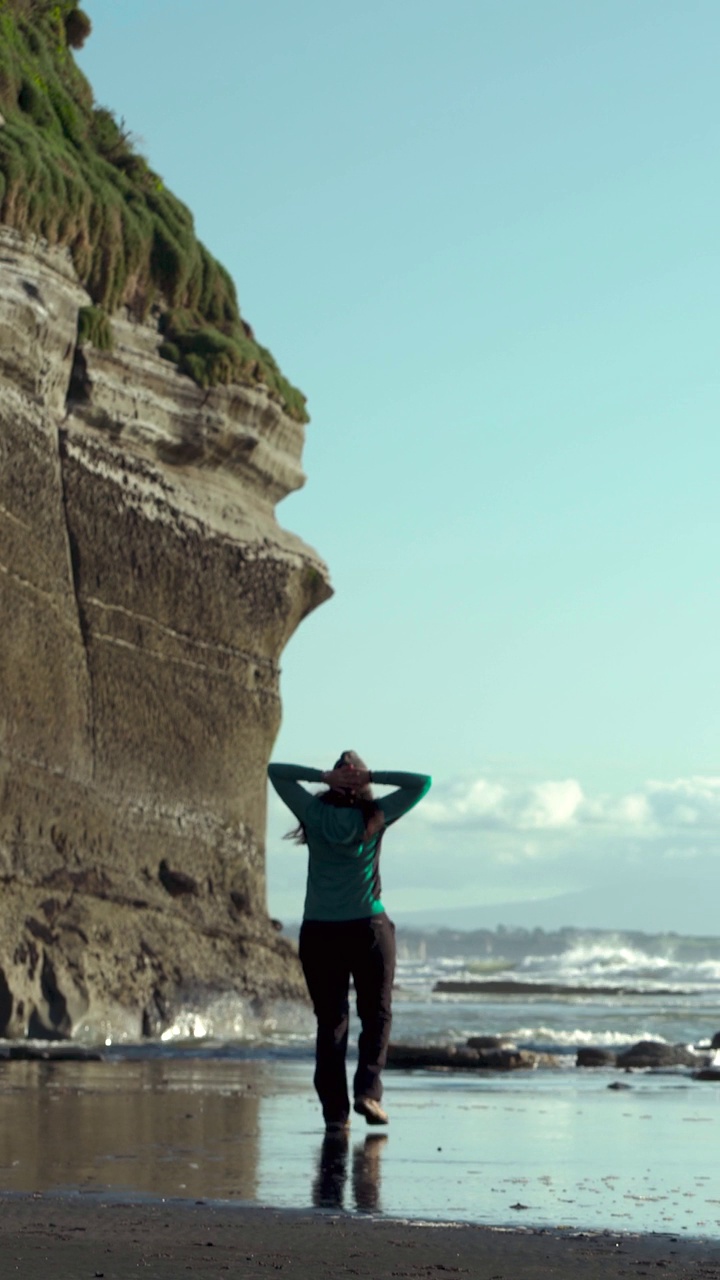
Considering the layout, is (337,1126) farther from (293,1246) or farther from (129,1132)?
(293,1246)

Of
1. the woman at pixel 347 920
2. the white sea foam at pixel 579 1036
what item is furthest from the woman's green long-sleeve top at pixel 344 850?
the white sea foam at pixel 579 1036

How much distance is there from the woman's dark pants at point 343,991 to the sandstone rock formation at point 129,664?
9.11 meters

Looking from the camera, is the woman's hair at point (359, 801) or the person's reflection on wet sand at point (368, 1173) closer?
the person's reflection on wet sand at point (368, 1173)

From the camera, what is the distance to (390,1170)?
6348 millimetres

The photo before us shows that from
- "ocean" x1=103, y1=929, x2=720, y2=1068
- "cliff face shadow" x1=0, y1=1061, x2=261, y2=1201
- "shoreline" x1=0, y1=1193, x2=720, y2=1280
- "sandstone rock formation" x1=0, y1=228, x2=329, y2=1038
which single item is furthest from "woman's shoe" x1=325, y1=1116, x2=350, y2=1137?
"sandstone rock formation" x1=0, y1=228, x2=329, y2=1038

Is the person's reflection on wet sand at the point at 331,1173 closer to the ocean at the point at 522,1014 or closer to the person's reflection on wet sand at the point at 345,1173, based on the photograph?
the person's reflection on wet sand at the point at 345,1173

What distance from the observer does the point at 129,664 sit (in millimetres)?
21406

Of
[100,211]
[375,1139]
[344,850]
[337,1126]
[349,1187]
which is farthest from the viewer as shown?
[100,211]

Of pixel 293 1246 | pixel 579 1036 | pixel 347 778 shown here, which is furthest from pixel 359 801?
pixel 579 1036

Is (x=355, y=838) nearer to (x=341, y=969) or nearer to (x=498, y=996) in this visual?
(x=341, y=969)

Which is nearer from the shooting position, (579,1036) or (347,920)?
(347,920)

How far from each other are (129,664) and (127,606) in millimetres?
640

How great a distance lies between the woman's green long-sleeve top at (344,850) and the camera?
7930mm

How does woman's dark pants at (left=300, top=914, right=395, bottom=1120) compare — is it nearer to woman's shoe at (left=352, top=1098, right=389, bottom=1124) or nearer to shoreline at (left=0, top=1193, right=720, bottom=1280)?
woman's shoe at (left=352, top=1098, right=389, bottom=1124)
